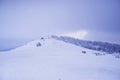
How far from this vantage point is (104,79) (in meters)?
16.0

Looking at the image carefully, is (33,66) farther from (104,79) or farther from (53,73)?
(104,79)

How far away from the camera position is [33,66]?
782 inches

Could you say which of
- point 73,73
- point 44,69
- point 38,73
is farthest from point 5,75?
point 73,73

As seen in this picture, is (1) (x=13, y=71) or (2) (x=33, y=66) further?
(2) (x=33, y=66)

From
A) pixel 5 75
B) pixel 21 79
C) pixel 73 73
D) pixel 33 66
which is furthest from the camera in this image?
pixel 33 66

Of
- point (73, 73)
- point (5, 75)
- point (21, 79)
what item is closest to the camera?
point (21, 79)

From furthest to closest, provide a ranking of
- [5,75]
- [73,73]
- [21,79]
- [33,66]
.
Answer: [33,66], [73,73], [5,75], [21,79]

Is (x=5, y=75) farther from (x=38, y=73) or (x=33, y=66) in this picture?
(x=33, y=66)

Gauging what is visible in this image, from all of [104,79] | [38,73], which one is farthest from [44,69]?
[104,79]

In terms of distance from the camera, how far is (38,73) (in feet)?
56.1

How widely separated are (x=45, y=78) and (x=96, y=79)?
4365mm

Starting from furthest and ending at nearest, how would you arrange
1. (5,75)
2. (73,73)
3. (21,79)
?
(73,73)
(5,75)
(21,79)

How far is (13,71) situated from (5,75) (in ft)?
5.52

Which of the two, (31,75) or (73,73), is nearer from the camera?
(31,75)
